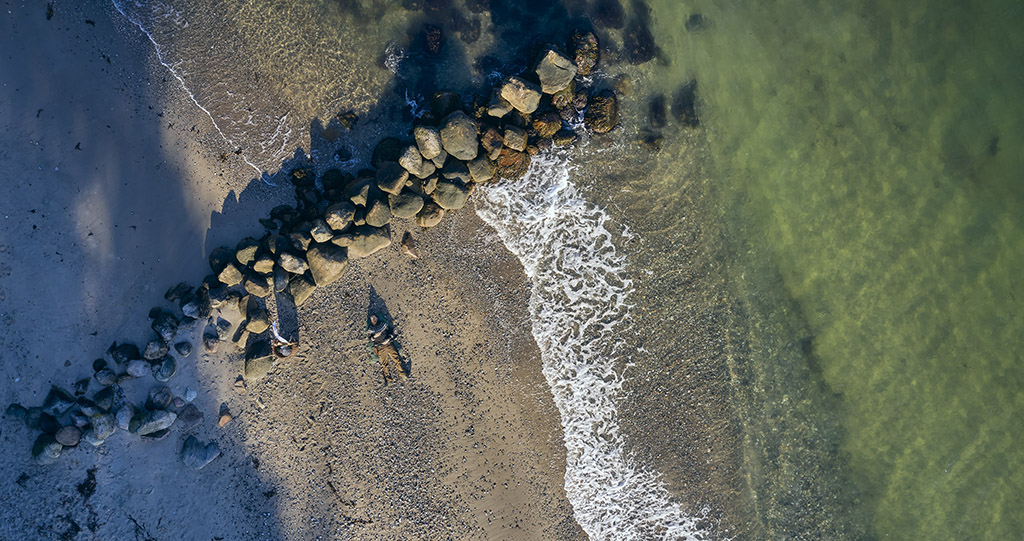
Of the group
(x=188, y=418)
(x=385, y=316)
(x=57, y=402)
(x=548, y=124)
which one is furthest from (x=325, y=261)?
(x=57, y=402)

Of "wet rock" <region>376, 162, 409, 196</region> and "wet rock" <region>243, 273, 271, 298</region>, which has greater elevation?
Answer: "wet rock" <region>376, 162, 409, 196</region>

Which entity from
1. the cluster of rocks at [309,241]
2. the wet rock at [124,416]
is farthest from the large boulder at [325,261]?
the wet rock at [124,416]

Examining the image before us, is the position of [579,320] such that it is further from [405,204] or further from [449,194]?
[405,204]

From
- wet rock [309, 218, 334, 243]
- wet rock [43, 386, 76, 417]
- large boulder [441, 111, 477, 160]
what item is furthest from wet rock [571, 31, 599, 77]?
wet rock [43, 386, 76, 417]

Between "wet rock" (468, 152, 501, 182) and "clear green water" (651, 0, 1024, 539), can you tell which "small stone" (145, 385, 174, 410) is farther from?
"clear green water" (651, 0, 1024, 539)

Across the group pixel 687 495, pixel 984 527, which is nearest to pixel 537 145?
pixel 687 495

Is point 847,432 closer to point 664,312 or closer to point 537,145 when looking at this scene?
point 664,312

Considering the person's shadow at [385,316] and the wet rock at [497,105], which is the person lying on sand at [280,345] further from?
the wet rock at [497,105]
